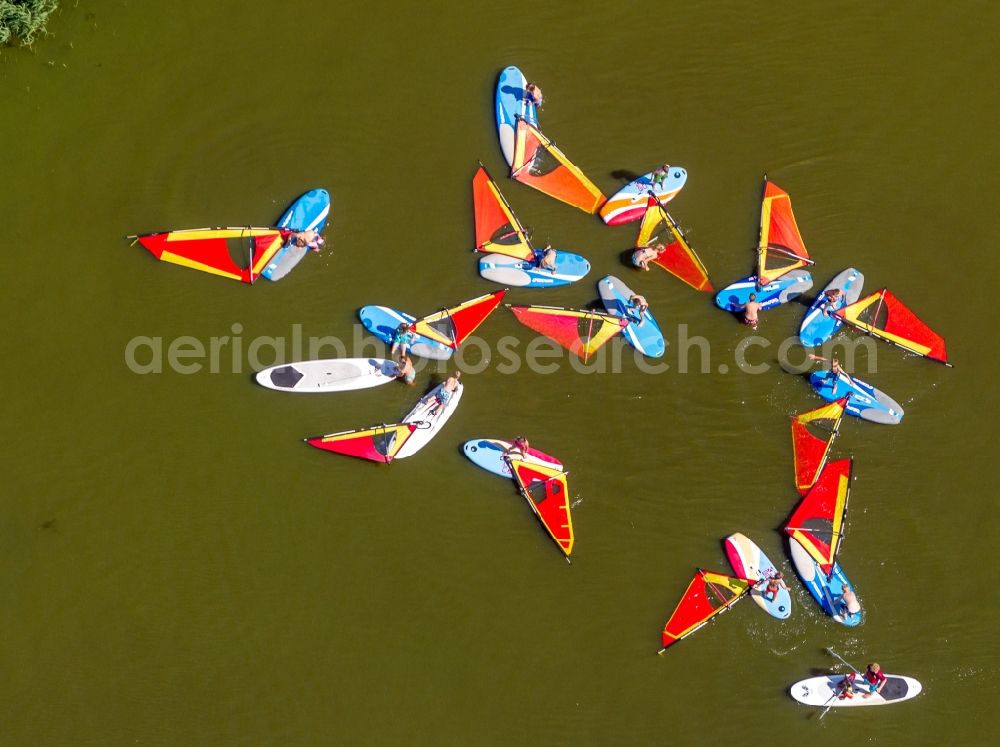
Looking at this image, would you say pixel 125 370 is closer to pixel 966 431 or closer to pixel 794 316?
pixel 794 316

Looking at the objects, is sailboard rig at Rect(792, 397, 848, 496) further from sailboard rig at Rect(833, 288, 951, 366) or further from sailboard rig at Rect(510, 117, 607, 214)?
sailboard rig at Rect(510, 117, 607, 214)

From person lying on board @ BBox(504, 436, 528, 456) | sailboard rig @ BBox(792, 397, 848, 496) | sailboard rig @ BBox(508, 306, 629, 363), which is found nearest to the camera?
person lying on board @ BBox(504, 436, 528, 456)

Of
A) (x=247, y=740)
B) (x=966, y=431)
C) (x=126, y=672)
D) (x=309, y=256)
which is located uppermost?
(x=309, y=256)

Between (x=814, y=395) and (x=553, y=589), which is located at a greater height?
(x=814, y=395)

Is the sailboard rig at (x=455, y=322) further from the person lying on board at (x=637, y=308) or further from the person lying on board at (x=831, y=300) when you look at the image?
the person lying on board at (x=831, y=300)

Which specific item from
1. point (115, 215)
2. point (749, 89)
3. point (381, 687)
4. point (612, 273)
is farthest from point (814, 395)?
point (115, 215)

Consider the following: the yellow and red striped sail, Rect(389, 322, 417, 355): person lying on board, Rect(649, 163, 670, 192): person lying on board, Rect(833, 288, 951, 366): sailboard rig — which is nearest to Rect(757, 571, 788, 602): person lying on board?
Rect(833, 288, 951, 366): sailboard rig
